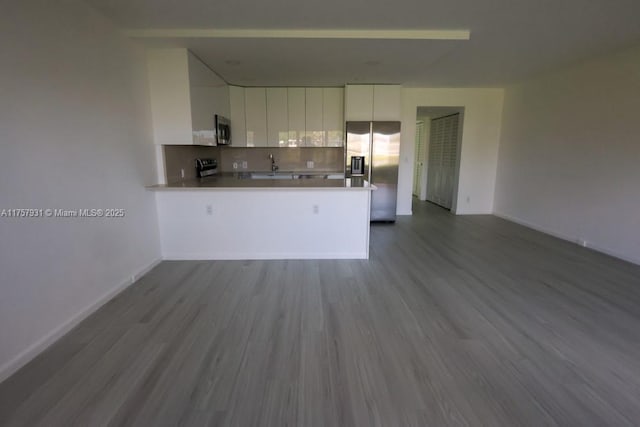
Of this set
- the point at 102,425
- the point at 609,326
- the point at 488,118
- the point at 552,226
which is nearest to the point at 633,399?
the point at 609,326

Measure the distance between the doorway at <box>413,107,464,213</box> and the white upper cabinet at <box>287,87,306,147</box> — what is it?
98.2 inches

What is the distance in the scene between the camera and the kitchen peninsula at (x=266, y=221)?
3625 mm

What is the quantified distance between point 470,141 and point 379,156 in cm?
219

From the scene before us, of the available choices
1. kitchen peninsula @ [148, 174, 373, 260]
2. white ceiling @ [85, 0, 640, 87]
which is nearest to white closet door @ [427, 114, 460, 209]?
white ceiling @ [85, 0, 640, 87]

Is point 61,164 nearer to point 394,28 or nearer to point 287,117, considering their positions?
point 394,28

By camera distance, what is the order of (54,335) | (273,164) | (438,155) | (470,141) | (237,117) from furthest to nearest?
(438,155)
(470,141)
(273,164)
(237,117)
(54,335)

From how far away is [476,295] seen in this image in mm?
2855

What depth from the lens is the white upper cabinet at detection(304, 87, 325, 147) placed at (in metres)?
5.68

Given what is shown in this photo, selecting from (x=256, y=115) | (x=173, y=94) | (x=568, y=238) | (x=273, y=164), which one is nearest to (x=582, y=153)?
(x=568, y=238)

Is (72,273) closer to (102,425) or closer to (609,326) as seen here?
(102,425)

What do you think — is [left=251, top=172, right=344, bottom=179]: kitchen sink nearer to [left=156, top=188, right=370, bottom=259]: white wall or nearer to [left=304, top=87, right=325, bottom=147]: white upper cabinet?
[left=304, top=87, right=325, bottom=147]: white upper cabinet

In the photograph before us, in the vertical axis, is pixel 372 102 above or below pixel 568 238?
above

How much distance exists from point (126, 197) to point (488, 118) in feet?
20.9

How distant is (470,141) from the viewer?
6270mm
